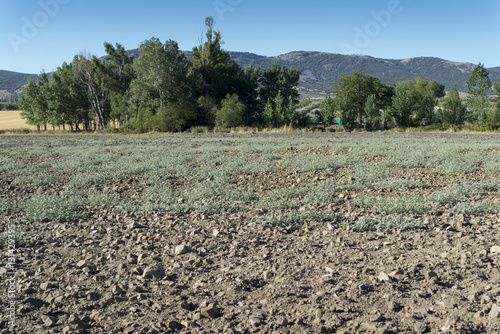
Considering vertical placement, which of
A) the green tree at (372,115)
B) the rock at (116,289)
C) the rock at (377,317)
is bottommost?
the rock at (377,317)

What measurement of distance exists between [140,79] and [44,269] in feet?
156

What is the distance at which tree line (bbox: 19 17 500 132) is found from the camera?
160 ft

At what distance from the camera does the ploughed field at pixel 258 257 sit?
383cm

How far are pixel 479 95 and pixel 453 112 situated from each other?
186 inches

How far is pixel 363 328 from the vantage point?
3609mm

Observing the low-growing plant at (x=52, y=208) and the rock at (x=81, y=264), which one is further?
the low-growing plant at (x=52, y=208)

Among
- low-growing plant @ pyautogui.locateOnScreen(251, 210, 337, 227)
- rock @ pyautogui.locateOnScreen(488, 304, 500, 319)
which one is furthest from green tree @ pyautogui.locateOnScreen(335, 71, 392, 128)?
rock @ pyautogui.locateOnScreen(488, 304, 500, 319)

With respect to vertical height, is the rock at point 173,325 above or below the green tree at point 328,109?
below

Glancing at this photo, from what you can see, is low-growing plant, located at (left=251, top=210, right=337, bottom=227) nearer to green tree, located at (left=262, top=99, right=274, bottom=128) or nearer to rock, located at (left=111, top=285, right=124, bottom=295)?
rock, located at (left=111, top=285, right=124, bottom=295)

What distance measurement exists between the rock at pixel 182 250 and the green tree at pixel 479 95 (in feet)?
175

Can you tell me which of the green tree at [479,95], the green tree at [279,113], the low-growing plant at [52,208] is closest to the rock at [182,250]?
the low-growing plant at [52,208]

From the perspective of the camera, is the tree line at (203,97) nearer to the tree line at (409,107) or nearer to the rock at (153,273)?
the tree line at (409,107)

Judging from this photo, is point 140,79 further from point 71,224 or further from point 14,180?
point 71,224

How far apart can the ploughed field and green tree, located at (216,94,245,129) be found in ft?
128
